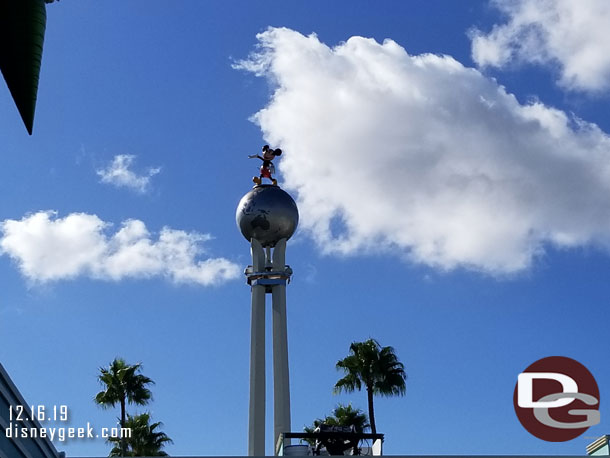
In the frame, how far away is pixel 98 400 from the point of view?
4869 cm

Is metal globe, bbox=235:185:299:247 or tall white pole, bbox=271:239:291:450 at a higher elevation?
metal globe, bbox=235:185:299:247

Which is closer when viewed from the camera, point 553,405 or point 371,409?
point 553,405

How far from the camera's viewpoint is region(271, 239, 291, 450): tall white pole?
42.8 meters

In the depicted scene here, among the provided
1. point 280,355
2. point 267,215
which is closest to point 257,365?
point 280,355

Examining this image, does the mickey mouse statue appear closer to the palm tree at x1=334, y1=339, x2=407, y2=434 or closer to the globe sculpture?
the globe sculpture

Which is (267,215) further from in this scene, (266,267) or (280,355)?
(280,355)

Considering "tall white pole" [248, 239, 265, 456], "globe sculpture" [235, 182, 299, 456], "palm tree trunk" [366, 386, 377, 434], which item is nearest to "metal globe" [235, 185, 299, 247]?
"globe sculpture" [235, 182, 299, 456]

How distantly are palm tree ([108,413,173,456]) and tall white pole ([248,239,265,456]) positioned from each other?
5945 mm

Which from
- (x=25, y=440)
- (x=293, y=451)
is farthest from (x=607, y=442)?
(x=25, y=440)

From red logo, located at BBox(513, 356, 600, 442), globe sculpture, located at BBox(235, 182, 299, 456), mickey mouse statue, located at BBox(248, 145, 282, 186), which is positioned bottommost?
red logo, located at BBox(513, 356, 600, 442)

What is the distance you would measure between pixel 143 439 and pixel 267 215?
13.9 meters

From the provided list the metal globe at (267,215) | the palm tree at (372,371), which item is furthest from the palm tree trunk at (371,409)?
the metal globe at (267,215)

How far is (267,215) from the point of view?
4553cm

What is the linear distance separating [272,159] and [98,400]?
1736 cm
